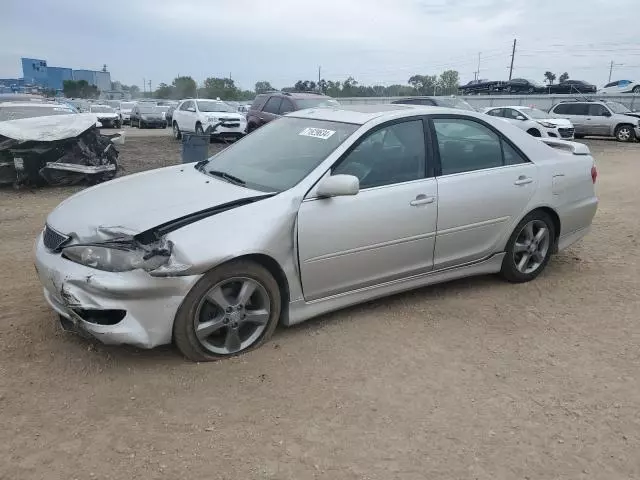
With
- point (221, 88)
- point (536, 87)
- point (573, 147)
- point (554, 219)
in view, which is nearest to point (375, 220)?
point (554, 219)

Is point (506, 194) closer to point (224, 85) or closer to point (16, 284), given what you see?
point (16, 284)

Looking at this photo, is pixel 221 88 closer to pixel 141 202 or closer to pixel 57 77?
pixel 57 77

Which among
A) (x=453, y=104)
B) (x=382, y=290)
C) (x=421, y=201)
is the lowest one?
(x=382, y=290)

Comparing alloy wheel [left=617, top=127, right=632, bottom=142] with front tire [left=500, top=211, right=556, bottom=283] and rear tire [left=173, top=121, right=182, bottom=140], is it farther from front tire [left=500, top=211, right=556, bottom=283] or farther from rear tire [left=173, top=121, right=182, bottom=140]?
front tire [left=500, top=211, right=556, bottom=283]

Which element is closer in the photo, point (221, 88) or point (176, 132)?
point (176, 132)

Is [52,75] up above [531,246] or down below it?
above

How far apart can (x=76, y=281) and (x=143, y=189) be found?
98cm

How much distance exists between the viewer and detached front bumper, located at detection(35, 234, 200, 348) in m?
3.13

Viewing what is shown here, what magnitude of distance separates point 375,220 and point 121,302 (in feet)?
5.78

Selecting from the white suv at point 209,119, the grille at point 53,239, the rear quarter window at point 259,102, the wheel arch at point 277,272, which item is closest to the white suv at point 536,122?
the rear quarter window at point 259,102

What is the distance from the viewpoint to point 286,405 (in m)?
3.01

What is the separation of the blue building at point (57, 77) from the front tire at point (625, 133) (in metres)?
79.6

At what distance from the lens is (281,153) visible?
4207 millimetres

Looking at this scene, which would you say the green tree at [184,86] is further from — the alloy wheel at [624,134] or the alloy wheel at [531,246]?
the alloy wheel at [531,246]
